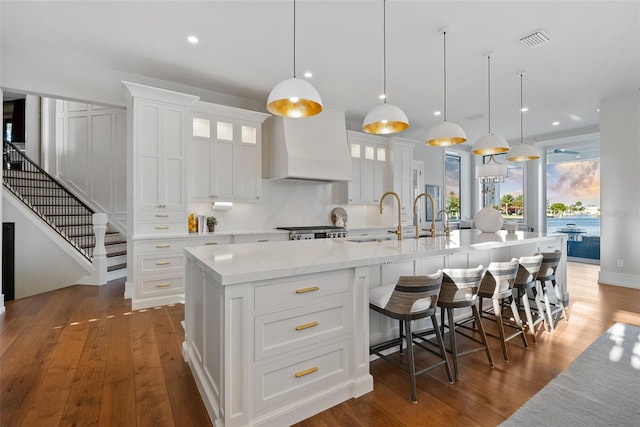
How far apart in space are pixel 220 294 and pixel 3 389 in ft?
5.81

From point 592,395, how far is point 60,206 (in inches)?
304

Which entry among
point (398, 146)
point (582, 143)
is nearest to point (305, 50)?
point (398, 146)

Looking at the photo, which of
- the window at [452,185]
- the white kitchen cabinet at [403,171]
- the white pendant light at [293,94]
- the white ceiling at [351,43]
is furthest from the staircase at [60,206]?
the window at [452,185]

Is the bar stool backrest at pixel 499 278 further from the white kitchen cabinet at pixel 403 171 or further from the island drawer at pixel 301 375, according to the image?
the white kitchen cabinet at pixel 403 171

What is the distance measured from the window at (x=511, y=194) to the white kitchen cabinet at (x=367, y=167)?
3.54m

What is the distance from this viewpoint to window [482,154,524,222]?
8156 millimetres

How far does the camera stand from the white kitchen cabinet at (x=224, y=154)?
435cm

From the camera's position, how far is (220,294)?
5.12 ft

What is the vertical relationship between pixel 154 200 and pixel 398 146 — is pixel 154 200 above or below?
below

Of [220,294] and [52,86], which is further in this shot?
[52,86]

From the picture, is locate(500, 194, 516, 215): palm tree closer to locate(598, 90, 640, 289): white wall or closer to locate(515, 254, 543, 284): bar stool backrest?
locate(598, 90, 640, 289): white wall

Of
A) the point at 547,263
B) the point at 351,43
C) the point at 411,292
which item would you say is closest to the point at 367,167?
the point at 351,43

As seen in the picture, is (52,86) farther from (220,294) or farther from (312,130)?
(220,294)

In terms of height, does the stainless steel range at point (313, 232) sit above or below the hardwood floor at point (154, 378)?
above
